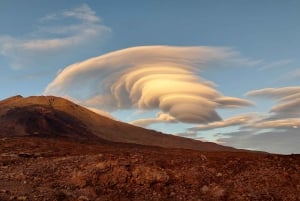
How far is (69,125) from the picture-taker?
301ft

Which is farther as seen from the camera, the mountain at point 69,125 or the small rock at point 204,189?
the mountain at point 69,125

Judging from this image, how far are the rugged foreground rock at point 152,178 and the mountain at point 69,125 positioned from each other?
50.9m

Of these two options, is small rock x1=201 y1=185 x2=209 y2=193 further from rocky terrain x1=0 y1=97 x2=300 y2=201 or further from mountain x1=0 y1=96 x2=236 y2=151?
mountain x1=0 y1=96 x2=236 y2=151

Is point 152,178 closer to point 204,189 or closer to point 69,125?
point 204,189

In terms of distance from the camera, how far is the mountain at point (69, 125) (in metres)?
84.9

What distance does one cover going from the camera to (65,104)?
114500 millimetres

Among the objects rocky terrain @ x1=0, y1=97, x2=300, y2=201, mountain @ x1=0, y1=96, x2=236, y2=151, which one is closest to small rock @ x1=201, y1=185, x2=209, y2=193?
rocky terrain @ x1=0, y1=97, x2=300, y2=201

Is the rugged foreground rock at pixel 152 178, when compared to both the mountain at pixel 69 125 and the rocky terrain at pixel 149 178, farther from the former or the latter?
the mountain at pixel 69 125

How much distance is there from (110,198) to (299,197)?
829cm

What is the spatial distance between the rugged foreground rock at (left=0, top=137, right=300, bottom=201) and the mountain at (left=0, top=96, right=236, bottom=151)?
50.9 m

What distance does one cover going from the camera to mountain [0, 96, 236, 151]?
84875 millimetres

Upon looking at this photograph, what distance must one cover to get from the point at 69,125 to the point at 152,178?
233 ft

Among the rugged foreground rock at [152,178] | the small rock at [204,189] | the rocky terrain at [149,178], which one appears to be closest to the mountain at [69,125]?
the rocky terrain at [149,178]

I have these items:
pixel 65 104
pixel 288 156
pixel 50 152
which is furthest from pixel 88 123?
pixel 288 156
